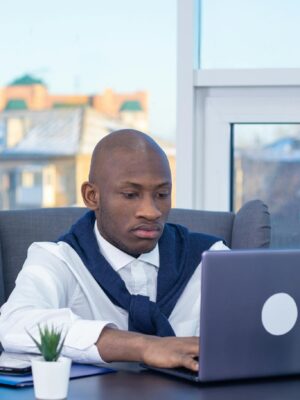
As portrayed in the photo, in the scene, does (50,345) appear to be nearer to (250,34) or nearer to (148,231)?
(148,231)

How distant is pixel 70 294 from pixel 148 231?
0.23 metres

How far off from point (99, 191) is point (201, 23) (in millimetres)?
1125

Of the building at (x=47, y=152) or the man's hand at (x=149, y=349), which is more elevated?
the building at (x=47, y=152)

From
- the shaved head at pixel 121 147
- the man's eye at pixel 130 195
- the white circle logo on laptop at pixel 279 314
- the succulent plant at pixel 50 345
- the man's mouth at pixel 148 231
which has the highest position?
the shaved head at pixel 121 147

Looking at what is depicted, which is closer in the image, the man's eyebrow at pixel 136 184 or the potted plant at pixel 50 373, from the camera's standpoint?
the potted plant at pixel 50 373

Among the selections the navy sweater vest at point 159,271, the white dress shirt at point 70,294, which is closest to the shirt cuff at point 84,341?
the white dress shirt at point 70,294

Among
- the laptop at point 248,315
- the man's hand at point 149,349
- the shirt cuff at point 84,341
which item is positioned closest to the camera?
the laptop at point 248,315

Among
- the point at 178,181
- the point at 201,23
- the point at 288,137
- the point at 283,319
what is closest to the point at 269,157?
the point at 288,137

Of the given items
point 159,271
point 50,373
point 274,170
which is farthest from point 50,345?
point 274,170

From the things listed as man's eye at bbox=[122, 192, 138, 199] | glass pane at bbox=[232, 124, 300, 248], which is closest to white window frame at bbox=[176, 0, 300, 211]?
glass pane at bbox=[232, 124, 300, 248]

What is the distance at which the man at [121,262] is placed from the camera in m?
1.99

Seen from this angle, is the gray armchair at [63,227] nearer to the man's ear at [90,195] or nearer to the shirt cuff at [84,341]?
the man's ear at [90,195]

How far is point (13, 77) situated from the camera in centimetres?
314

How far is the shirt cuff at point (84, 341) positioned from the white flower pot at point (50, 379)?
1.09ft
